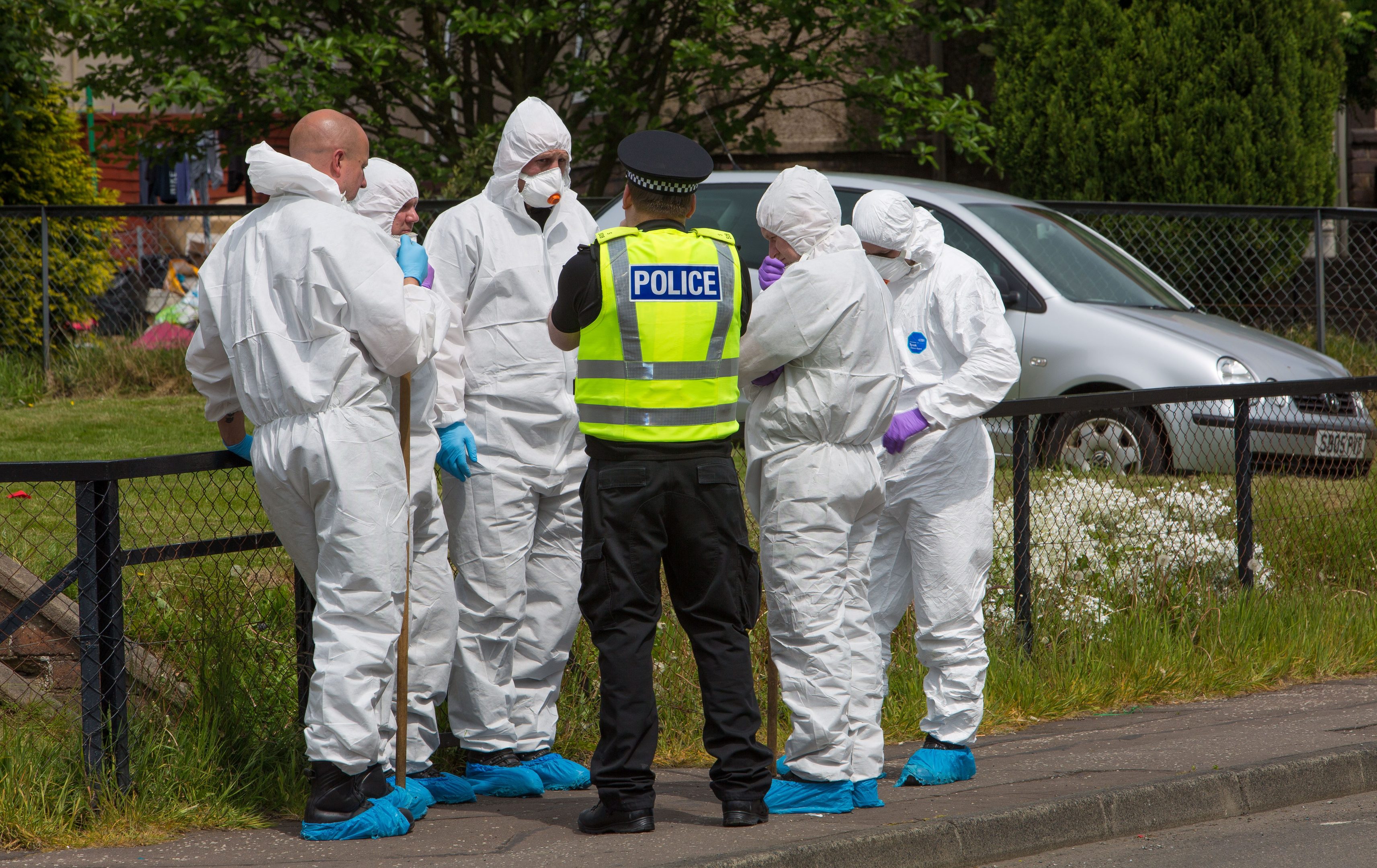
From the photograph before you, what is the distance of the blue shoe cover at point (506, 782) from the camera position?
15.1ft

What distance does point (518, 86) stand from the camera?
41.2 feet

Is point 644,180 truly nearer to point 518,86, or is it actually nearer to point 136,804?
point 136,804

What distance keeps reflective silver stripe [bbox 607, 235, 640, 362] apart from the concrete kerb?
52.7 inches

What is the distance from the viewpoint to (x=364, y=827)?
4.07m

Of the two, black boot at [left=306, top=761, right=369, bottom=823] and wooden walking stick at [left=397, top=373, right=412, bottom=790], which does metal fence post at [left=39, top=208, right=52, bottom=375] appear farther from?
black boot at [left=306, top=761, right=369, bottom=823]

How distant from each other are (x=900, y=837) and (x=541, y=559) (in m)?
1.40

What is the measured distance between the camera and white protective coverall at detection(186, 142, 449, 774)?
3918mm

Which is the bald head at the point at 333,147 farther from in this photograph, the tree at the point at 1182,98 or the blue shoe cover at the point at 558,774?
the tree at the point at 1182,98

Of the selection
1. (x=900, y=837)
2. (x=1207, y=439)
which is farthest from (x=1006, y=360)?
(x=1207, y=439)

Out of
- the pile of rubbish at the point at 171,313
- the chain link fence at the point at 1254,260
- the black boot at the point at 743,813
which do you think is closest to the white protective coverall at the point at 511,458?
the black boot at the point at 743,813

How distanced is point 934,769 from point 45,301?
8.67 metres

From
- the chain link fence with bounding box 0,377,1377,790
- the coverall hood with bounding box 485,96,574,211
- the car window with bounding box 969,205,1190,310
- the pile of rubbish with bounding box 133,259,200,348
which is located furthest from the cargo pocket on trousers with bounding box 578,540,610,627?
the pile of rubbish with bounding box 133,259,200,348

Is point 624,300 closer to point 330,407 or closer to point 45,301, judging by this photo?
point 330,407

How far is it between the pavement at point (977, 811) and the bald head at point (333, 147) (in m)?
1.80
